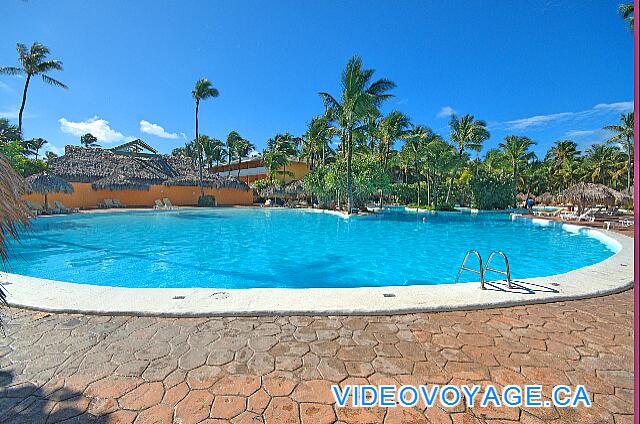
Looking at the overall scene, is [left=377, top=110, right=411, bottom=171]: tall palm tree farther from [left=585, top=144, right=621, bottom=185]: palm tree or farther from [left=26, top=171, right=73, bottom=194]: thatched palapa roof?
[left=585, top=144, right=621, bottom=185]: palm tree

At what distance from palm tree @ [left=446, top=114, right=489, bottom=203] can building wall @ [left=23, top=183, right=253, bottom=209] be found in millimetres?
24376

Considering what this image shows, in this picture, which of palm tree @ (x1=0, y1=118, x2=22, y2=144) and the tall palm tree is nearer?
palm tree @ (x1=0, y1=118, x2=22, y2=144)

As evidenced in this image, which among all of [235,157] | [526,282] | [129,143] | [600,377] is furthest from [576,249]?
[235,157]

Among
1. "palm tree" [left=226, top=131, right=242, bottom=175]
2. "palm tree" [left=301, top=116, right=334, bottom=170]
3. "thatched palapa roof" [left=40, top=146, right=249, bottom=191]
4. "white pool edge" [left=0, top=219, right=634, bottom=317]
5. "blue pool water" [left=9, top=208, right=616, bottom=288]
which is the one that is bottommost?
"blue pool water" [left=9, top=208, right=616, bottom=288]

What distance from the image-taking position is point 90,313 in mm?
3568

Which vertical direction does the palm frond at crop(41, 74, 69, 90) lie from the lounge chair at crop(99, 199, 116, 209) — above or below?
above

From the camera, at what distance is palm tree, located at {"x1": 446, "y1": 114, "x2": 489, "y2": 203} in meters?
26.9

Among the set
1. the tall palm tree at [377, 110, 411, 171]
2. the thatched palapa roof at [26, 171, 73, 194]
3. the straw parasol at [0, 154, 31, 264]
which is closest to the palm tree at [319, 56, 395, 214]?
the tall palm tree at [377, 110, 411, 171]

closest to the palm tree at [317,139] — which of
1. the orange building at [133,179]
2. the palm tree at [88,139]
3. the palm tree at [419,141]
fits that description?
the palm tree at [419,141]

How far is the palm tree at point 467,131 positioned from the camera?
88.1 feet

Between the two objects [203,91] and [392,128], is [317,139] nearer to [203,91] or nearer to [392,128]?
[392,128]

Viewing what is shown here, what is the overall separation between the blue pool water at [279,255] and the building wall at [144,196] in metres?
12.3

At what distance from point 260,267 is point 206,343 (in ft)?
17.6

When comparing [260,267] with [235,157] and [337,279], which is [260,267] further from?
[235,157]
